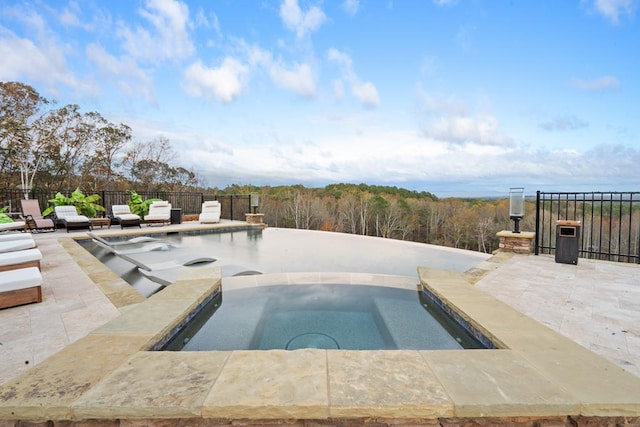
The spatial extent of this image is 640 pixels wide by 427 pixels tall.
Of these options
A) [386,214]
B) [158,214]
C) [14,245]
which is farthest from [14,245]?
[386,214]

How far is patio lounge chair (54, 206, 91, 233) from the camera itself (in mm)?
8547

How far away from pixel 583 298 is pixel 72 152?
21737mm

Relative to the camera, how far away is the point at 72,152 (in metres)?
16.7

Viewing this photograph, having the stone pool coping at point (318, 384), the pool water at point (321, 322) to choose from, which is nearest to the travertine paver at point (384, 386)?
the stone pool coping at point (318, 384)

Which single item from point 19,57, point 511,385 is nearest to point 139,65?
point 19,57

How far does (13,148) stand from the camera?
14.4m

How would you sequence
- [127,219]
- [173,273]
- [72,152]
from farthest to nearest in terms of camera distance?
[72,152]
[127,219]
[173,273]

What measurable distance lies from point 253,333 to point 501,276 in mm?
3471

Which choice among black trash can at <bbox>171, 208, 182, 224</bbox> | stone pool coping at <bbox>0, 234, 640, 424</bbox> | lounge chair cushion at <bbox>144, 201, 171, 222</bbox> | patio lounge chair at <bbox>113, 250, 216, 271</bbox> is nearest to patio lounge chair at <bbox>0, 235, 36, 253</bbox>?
patio lounge chair at <bbox>113, 250, 216, 271</bbox>

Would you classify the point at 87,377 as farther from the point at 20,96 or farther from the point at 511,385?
the point at 20,96

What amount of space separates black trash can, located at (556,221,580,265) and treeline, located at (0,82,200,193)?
19.1m

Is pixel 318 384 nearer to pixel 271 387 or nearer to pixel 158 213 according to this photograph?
pixel 271 387

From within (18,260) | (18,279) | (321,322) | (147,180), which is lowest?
(321,322)

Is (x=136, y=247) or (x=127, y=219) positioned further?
(x=127, y=219)
